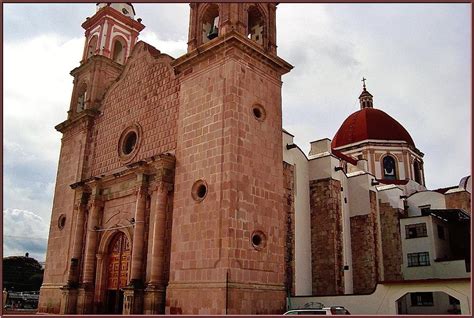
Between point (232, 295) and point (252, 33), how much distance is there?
34.5ft

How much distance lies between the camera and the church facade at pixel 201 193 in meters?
13.5

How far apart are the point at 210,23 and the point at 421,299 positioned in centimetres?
1664

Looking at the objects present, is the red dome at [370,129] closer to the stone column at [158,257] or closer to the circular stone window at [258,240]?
the circular stone window at [258,240]

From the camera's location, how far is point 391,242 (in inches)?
964

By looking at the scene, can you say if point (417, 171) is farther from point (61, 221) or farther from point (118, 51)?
point (61, 221)

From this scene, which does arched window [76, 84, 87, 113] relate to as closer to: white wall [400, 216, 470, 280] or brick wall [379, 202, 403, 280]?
brick wall [379, 202, 403, 280]

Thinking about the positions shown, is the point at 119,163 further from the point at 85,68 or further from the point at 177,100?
the point at 85,68

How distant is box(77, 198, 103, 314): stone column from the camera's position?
17.2 meters

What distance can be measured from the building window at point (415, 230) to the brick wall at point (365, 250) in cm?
200

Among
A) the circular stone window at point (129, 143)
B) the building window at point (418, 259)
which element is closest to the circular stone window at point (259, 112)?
the circular stone window at point (129, 143)

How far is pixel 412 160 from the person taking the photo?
1375 inches

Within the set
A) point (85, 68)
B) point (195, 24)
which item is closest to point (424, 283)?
point (195, 24)

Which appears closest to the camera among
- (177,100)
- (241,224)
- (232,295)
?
(232,295)

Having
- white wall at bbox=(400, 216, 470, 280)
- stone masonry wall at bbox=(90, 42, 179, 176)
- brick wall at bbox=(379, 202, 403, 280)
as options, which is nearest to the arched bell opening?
stone masonry wall at bbox=(90, 42, 179, 176)
